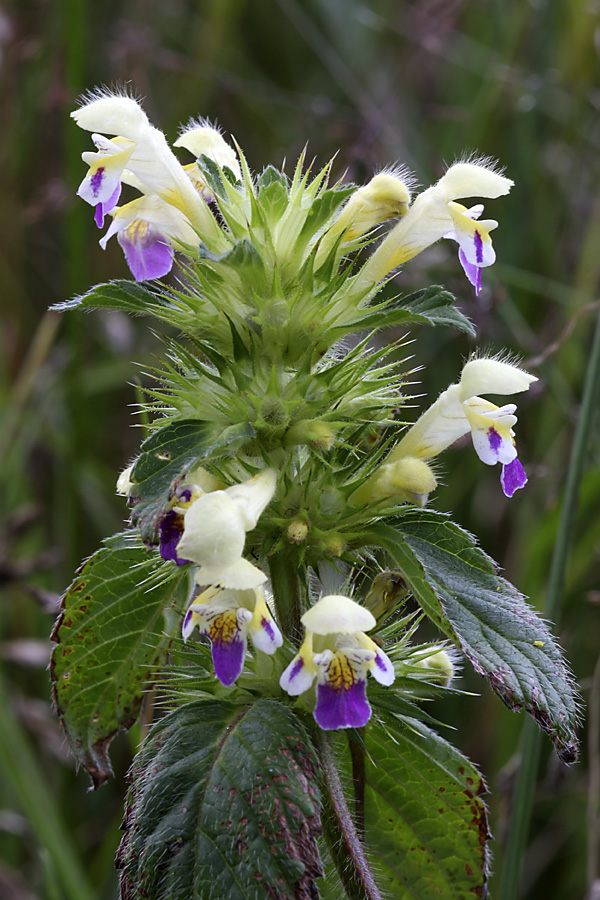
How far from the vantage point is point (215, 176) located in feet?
4.50

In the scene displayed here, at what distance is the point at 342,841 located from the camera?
49.1 inches

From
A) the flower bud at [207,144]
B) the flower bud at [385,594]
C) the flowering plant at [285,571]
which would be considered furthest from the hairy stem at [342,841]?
the flower bud at [207,144]

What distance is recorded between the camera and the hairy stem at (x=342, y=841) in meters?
1.24

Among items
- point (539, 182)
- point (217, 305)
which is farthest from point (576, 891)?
point (539, 182)

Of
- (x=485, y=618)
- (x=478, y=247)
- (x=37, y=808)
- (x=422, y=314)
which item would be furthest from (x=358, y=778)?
(x=37, y=808)

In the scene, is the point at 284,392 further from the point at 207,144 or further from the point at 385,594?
the point at 207,144

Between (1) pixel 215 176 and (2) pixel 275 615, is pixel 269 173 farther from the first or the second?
(2) pixel 275 615

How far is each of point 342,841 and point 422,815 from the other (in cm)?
22

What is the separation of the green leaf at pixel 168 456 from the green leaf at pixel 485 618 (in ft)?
0.93

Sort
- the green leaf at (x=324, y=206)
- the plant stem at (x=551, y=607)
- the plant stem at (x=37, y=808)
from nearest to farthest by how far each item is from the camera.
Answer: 1. the green leaf at (x=324, y=206)
2. the plant stem at (x=551, y=607)
3. the plant stem at (x=37, y=808)

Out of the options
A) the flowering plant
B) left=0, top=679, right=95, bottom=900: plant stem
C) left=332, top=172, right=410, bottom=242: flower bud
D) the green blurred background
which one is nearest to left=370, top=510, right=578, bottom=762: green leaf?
the flowering plant

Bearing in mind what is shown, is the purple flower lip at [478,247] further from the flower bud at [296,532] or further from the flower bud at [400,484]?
the flower bud at [296,532]

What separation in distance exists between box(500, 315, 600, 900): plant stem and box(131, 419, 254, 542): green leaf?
898 millimetres

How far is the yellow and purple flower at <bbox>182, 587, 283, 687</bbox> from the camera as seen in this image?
110 cm
